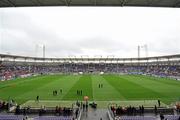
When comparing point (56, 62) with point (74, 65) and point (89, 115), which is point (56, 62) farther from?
point (89, 115)

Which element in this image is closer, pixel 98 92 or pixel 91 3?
pixel 91 3

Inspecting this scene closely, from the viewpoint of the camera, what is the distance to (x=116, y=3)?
60.4 ft

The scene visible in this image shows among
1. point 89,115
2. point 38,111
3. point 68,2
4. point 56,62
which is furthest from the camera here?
point 56,62

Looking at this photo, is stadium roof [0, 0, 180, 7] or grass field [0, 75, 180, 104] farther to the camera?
grass field [0, 75, 180, 104]

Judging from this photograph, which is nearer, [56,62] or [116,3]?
[116,3]

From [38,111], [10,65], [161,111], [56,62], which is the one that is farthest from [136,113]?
[56,62]

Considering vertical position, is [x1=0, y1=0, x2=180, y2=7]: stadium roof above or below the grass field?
above

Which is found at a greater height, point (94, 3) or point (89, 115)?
point (94, 3)

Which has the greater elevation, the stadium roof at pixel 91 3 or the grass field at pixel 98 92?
the stadium roof at pixel 91 3

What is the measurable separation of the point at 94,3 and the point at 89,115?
1213 cm

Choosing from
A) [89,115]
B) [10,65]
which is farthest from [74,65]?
[89,115]

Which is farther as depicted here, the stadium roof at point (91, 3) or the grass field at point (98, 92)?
the grass field at point (98, 92)

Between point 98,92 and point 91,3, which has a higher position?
point 91,3

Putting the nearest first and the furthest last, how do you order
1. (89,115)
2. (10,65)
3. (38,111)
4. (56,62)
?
(89,115), (38,111), (10,65), (56,62)
